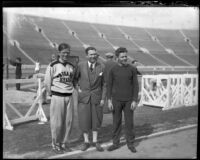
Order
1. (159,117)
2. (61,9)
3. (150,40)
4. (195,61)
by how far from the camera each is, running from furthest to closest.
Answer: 1. (159,117)
2. (150,40)
3. (195,61)
4. (61,9)

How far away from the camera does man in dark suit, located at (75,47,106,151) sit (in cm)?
503

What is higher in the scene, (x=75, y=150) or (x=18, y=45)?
(x=18, y=45)

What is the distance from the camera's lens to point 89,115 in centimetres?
512

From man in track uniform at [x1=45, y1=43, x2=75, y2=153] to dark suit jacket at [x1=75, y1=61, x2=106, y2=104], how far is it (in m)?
0.15

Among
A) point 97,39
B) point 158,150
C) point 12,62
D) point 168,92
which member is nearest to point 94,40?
point 97,39

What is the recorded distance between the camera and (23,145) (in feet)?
16.8

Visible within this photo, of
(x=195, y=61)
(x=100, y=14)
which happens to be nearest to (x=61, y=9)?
(x=100, y=14)

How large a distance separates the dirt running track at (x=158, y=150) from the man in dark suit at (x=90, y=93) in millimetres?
184

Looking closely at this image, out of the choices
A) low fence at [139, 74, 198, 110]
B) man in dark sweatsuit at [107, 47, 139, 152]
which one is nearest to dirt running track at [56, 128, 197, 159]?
man in dark sweatsuit at [107, 47, 139, 152]

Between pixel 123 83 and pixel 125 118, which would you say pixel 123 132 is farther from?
pixel 123 83

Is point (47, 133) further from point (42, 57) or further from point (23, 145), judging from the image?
point (42, 57)

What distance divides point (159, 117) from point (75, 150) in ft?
9.65

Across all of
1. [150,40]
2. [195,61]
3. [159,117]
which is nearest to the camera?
[195,61]

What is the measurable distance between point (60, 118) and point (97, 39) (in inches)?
64.0
